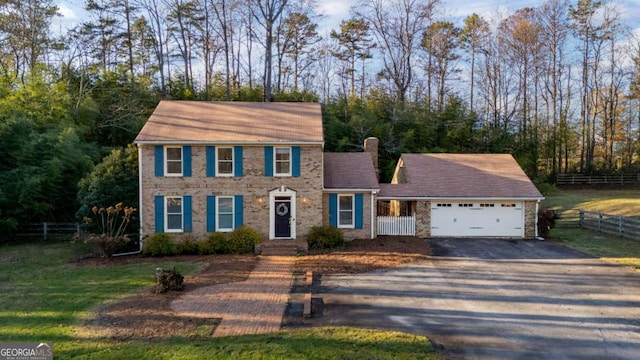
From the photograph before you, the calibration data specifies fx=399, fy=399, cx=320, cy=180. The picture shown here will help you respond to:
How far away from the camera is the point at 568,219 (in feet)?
75.4

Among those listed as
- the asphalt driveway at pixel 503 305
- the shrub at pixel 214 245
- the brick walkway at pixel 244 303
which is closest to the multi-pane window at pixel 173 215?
the shrub at pixel 214 245

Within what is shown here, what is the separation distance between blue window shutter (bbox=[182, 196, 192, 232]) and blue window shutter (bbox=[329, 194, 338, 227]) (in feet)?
19.7

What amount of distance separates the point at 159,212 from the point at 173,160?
88.0 inches

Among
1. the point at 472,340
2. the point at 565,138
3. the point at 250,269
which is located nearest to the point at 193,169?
the point at 250,269

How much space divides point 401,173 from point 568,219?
398 inches

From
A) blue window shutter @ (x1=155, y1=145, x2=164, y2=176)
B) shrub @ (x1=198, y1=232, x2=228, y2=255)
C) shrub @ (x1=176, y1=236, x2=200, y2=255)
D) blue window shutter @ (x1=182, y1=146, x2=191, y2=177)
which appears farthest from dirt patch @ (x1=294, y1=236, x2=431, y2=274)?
blue window shutter @ (x1=155, y1=145, x2=164, y2=176)

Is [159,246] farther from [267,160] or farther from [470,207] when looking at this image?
[470,207]

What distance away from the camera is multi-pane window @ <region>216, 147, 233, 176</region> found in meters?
16.9

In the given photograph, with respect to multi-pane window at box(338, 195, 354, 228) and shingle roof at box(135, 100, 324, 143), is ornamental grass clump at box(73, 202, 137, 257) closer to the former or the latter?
shingle roof at box(135, 100, 324, 143)

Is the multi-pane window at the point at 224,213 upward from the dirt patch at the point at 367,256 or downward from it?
upward

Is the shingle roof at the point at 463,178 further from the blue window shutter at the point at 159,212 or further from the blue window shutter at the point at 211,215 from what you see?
the blue window shutter at the point at 159,212

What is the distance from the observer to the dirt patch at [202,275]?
7.36m

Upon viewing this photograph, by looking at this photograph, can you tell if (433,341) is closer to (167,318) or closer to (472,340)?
(472,340)

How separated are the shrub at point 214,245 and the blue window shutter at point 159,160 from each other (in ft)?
11.3
